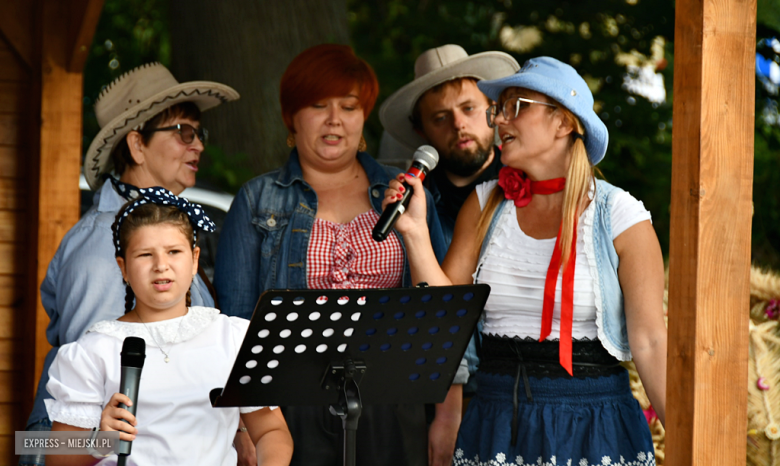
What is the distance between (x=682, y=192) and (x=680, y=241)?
13 centimetres

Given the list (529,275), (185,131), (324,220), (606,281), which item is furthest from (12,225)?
(606,281)

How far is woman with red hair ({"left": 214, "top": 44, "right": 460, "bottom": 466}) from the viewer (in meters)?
3.12

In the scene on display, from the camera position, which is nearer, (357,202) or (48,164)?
(357,202)

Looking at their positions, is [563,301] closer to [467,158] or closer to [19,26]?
[467,158]

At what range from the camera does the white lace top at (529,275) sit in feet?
8.47

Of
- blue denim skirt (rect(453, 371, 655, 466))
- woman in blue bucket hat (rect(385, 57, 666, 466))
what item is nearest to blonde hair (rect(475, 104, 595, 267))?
woman in blue bucket hat (rect(385, 57, 666, 466))

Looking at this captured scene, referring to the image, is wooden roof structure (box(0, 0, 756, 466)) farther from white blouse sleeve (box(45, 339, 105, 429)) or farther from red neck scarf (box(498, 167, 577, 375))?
white blouse sleeve (box(45, 339, 105, 429))

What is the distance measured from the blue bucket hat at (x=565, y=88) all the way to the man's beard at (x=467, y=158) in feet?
3.28

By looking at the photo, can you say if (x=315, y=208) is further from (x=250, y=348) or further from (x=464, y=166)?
(x=250, y=348)

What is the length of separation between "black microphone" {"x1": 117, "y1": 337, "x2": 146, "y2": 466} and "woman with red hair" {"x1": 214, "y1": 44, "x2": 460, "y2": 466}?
4.04 ft

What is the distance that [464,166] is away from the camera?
3.79 metres

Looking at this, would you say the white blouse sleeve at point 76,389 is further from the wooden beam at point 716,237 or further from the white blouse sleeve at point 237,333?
the wooden beam at point 716,237

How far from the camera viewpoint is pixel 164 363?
7.87 ft

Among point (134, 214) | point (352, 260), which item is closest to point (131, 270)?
point (134, 214)
